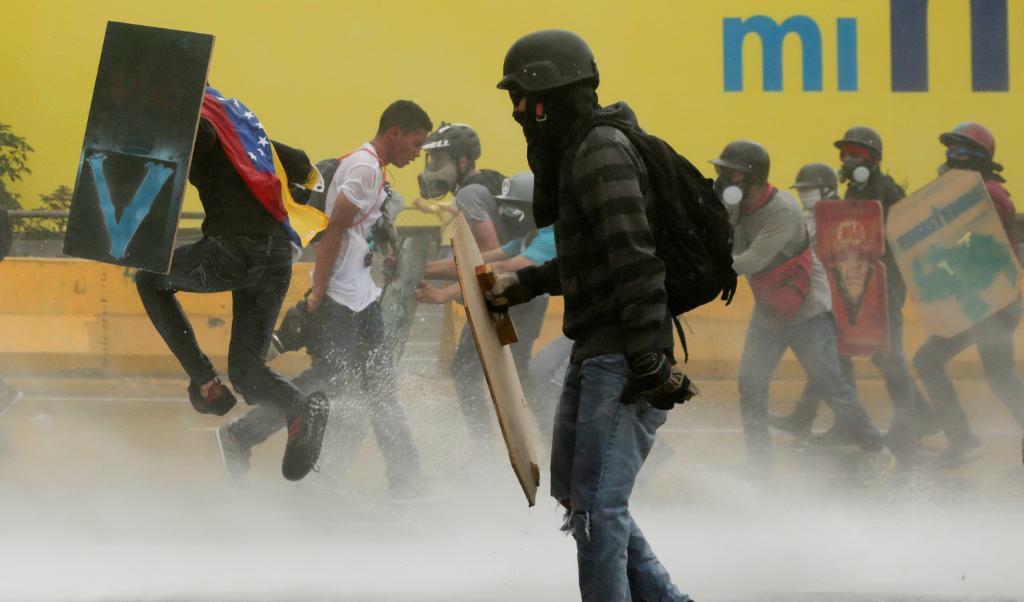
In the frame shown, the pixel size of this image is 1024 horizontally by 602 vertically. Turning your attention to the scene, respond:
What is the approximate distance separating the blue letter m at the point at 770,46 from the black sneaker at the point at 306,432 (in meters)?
3.12

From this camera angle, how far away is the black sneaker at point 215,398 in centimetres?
551

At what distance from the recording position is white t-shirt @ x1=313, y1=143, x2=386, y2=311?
621 centimetres

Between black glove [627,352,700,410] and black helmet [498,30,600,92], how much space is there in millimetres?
704

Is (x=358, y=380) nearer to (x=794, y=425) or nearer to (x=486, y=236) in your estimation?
(x=486, y=236)

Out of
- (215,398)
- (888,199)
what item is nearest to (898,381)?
(888,199)

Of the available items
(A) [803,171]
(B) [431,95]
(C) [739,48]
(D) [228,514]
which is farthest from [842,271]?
(D) [228,514]

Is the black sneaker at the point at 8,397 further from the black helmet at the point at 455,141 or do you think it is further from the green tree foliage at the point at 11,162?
the black helmet at the point at 455,141

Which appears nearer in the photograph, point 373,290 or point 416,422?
point 373,290

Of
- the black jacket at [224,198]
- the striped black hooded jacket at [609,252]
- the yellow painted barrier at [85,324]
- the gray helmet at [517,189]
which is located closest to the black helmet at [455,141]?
the gray helmet at [517,189]

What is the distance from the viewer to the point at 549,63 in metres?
3.65

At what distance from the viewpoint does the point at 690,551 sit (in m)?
5.74

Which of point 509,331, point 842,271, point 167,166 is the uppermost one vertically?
point 167,166

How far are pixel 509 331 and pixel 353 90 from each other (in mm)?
3565

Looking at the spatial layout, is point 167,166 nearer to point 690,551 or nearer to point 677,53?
point 690,551
